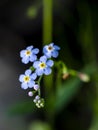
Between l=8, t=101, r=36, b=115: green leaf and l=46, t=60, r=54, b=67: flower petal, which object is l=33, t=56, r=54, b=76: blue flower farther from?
l=8, t=101, r=36, b=115: green leaf

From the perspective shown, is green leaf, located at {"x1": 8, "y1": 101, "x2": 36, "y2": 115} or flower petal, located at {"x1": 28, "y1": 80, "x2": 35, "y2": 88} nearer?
flower petal, located at {"x1": 28, "y1": 80, "x2": 35, "y2": 88}

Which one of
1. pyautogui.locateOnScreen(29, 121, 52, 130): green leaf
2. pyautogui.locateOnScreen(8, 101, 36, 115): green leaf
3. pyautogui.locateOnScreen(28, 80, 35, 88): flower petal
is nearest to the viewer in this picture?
pyautogui.locateOnScreen(28, 80, 35, 88): flower petal

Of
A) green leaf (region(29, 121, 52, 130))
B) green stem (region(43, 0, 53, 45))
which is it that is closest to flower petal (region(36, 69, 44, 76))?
green stem (region(43, 0, 53, 45))

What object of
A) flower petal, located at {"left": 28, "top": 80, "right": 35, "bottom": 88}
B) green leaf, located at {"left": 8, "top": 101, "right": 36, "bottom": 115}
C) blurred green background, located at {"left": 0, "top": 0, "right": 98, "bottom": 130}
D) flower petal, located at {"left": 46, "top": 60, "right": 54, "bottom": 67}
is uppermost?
blurred green background, located at {"left": 0, "top": 0, "right": 98, "bottom": 130}

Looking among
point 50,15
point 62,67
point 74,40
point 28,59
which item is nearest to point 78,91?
point 74,40

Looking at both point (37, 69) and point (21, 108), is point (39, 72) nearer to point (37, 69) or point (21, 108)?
point (37, 69)

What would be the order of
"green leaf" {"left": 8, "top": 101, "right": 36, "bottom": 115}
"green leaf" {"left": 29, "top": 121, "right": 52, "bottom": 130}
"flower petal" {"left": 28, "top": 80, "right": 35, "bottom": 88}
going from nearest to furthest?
"flower petal" {"left": 28, "top": 80, "right": 35, "bottom": 88}
"green leaf" {"left": 8, "top": 101, "right": 36, "bottom": 115}
"green leaf" {"left": 29, "top": 121, "right": 52, "bottom": 130}

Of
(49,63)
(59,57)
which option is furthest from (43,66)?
(59,57)

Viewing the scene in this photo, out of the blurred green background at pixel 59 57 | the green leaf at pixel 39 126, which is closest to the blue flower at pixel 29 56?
the blurred green background at pixel 59 57
